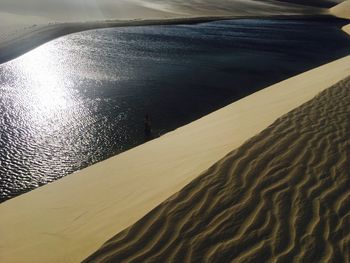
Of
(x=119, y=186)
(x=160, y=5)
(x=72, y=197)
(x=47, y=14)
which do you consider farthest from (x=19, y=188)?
(x=160, y=5)

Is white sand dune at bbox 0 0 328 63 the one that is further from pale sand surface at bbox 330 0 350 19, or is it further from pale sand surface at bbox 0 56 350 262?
pale sand surface at bbox 0 56 350 262

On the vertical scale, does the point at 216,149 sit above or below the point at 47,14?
below

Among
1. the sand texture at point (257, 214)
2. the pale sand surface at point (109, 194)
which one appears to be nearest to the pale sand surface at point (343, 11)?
the pale sand surface at point (109, 194)

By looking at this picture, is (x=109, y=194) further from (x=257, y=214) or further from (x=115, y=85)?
(x=115, y=85)

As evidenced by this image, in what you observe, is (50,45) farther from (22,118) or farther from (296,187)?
(296,187)

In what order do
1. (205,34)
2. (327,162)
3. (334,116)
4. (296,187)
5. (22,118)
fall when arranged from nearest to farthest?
(296,187) < (327,162) < (334,116) < (22,118) < (205,34)

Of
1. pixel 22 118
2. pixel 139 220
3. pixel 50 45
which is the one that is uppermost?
pixel 50 45

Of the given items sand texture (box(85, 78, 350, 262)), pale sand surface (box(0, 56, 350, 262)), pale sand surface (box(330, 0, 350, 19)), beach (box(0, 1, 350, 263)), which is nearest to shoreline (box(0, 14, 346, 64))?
pale sand surface (box(0, 56, 350, 262))

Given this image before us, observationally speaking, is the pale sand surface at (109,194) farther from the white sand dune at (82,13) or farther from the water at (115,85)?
the white sand dune at (82,13)
